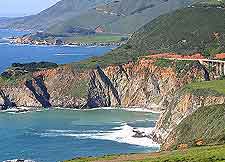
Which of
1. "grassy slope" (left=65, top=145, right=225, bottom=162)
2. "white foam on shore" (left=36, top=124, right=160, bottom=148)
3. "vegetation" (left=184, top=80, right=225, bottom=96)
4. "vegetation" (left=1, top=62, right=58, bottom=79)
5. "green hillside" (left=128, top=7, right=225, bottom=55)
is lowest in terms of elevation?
"vegetation" (left=1, top=62, right=58, bottom=79)

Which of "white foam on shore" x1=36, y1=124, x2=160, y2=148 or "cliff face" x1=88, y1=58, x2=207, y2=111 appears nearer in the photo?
"white foam on shore" x1=36, y1=124, x2=160, y2=148

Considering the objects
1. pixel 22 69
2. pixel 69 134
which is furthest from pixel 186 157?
pixel 22 69

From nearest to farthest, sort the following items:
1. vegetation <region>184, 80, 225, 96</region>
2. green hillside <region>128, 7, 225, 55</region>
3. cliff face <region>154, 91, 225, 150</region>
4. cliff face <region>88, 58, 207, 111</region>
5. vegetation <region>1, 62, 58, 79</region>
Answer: cliff face <region>154, 91, 225, 150</region>
vegetation <region>184, 80, 225, 96</region>
cliff face <region>88, 58, 207, 111</region>
vegetation <region>1, 62, 58, 79</region>
green hillside <region>128, 7, 225, 55</region>

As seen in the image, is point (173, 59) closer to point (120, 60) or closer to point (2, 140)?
point (120, 60)

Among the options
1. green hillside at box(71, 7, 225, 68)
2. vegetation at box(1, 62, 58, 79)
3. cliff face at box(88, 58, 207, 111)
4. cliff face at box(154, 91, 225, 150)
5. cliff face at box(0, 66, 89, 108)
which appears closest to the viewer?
cliff face at box(154, 91, 225, 150)

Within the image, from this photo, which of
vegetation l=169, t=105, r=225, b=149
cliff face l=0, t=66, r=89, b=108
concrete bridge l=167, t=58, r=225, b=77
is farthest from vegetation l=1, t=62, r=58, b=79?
vegetation l=169, t=105, r=225, b=149

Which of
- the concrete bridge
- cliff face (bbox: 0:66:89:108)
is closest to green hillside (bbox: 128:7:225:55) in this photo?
the concrete bridge

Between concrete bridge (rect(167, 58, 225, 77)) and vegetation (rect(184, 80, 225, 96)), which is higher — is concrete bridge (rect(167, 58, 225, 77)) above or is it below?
below

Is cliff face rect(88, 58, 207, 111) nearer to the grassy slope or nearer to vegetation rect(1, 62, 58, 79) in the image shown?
vegetation rect(1, 62, 58, 79)
